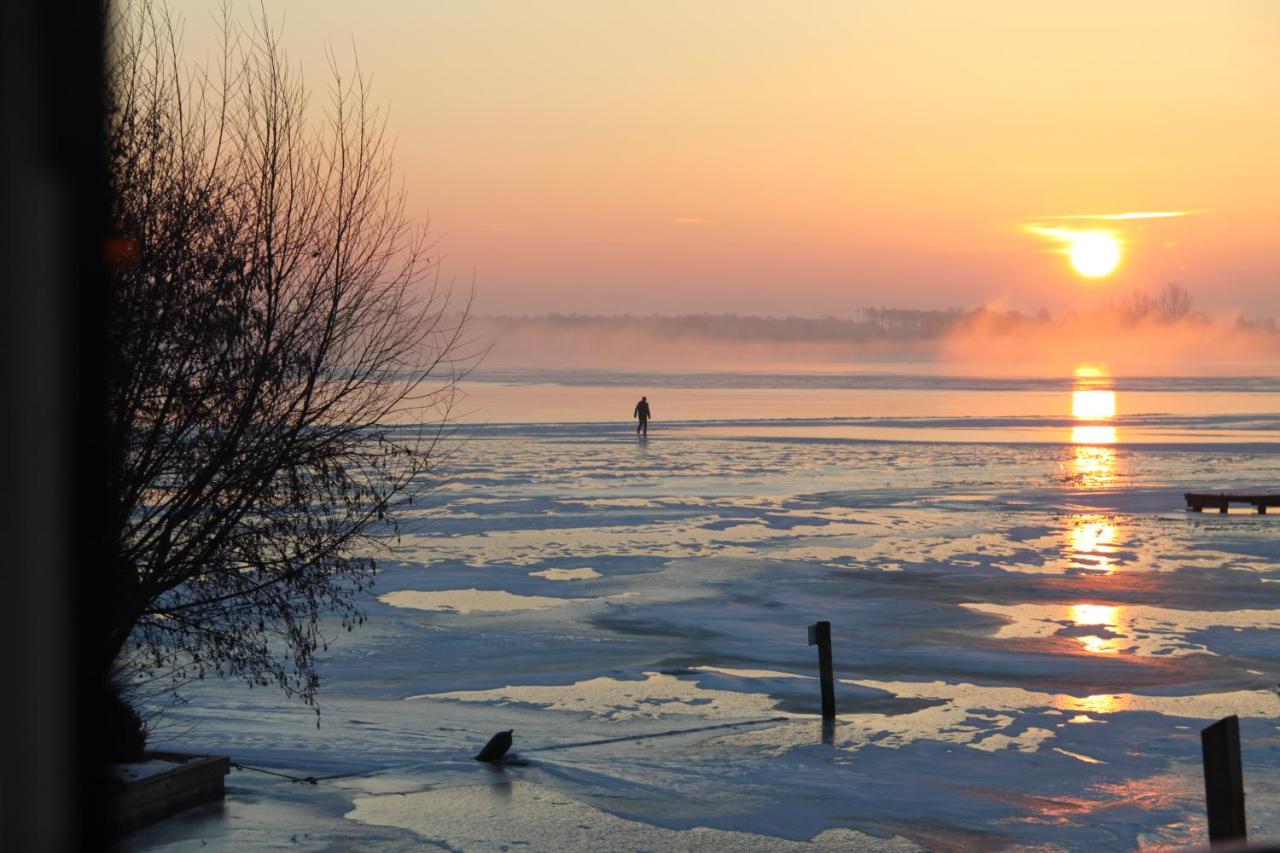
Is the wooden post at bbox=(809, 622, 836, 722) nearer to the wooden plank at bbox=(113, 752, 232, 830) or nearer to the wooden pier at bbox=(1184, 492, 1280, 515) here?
the wooden plank at bbox=(113, 752, 232, 830)

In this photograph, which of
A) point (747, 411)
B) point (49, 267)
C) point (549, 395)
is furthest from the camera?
point (549, 395)

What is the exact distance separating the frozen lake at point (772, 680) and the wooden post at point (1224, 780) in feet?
5.86

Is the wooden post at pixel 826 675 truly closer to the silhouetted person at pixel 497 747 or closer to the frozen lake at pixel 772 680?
the frozen lake at pixel 772 680

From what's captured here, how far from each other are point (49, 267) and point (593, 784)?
5530mm

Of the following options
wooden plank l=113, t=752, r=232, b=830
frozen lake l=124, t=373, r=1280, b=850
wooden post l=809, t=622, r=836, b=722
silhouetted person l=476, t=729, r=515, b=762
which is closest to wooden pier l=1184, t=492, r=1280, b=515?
frozen lake l=124, t=373, r=1280, b=850

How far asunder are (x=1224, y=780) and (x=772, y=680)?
24.4 feet

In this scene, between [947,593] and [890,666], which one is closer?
[890,666]

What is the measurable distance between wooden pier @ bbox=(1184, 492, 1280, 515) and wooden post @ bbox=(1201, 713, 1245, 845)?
2379cm

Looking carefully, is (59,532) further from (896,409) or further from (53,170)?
(896,409)

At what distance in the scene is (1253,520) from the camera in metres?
28.6

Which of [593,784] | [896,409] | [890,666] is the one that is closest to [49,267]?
[593,784]

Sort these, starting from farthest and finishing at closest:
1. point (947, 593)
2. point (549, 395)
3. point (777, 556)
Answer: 1. point (549, 395)
2. point (777, 556)
3. point (947, 593)

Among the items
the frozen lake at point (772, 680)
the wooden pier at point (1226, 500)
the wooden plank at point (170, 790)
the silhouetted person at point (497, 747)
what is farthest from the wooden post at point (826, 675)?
the wooden pier at point (1226, 500)

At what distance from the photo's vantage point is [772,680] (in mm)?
14570
